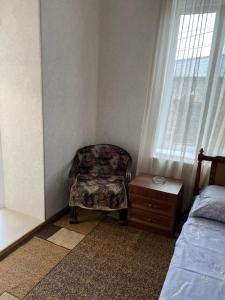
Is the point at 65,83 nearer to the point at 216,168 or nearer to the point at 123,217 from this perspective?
the point at 123,217

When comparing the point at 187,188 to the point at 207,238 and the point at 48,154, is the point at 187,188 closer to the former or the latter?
the point at 207,238

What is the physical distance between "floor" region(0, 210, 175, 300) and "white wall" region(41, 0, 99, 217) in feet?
1.41

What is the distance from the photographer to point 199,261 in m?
1.29

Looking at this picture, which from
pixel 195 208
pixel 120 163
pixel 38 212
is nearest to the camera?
pixel 195 208

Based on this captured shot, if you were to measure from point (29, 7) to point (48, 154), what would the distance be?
50.7 inches

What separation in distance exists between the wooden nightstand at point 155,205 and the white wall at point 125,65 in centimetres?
63

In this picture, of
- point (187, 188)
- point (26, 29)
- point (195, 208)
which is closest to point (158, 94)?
point (187, 188)

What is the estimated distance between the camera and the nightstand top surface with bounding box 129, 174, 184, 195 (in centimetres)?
220

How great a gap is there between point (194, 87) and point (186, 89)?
0.08 m

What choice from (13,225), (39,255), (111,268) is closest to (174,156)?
(111,268)

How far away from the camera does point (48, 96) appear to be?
6.96 ft

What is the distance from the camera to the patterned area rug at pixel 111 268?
161cm

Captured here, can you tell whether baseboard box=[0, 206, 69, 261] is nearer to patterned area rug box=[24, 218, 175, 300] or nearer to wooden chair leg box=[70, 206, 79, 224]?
wooden chair leg box=[70, 206, 79, 224]

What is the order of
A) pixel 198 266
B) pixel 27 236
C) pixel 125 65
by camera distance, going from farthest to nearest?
pixel 125 65
pixel 27 236
pixel 198 266
